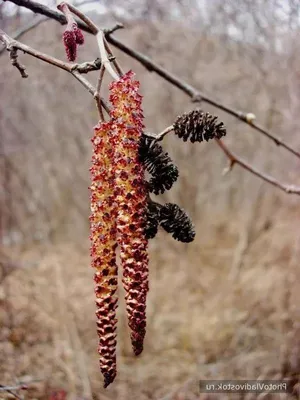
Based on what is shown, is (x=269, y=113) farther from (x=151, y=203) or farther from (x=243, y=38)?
(x=151, y=203)

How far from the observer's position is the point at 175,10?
15.5 ft

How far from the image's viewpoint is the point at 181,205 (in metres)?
5.91

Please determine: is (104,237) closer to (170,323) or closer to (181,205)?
(170,323)

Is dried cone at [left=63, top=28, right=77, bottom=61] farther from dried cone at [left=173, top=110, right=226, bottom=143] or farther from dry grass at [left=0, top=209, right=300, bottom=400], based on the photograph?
dry grass at [left=0, top=209, right=300, bottom=400]

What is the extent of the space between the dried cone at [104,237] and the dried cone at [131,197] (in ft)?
0.07

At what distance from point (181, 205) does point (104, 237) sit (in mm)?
5106

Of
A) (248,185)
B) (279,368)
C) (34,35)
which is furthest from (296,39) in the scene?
(248,185)

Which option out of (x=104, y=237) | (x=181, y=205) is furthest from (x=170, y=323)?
(x=104, y=237)

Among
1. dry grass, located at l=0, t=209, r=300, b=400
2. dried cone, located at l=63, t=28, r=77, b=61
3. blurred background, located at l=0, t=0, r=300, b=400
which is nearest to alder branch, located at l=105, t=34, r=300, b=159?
dried cone, located at l=63, t=28, r=77, b=61

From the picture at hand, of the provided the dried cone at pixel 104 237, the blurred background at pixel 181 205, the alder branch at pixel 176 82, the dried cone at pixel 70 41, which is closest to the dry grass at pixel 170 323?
the blurred background at pixel 181 205

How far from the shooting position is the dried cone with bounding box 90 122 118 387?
805mm

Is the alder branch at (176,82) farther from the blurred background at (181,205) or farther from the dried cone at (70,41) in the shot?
the blurred background at (181,205)

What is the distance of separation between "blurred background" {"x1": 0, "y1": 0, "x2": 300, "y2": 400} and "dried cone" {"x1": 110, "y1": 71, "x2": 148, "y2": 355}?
52.3 inches

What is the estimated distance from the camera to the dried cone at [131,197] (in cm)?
78
